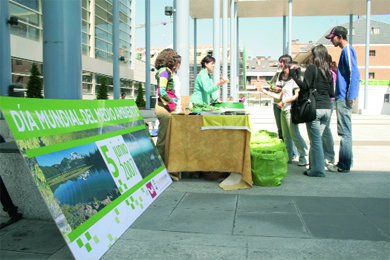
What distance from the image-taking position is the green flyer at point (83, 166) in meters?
2.56

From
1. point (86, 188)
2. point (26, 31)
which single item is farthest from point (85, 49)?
point (86, 188)

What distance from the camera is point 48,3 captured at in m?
4.43

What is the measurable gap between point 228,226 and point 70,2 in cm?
320

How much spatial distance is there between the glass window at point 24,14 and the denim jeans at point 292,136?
69.5ft

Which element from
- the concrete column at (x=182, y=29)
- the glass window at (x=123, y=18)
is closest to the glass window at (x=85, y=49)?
the glass window at (x=123, y=18)

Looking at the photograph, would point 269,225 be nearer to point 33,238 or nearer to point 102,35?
point 33,238

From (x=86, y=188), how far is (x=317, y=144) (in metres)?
3.74

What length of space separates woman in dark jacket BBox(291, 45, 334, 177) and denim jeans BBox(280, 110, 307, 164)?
1.67 ft

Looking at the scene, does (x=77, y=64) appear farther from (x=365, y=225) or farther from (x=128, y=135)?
(x=365, y=225)

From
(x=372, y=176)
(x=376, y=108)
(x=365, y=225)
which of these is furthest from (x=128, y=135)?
(x=376, y=108)

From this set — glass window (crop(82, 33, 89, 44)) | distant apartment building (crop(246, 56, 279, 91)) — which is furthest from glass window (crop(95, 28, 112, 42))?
distant apartment building (crop(246, 56, 279, 91))

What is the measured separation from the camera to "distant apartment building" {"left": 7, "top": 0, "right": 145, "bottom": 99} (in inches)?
973

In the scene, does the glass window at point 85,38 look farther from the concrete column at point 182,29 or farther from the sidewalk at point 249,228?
the sidewalk at point 249,228

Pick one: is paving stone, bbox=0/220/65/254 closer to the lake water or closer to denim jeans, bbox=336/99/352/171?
the lake water
